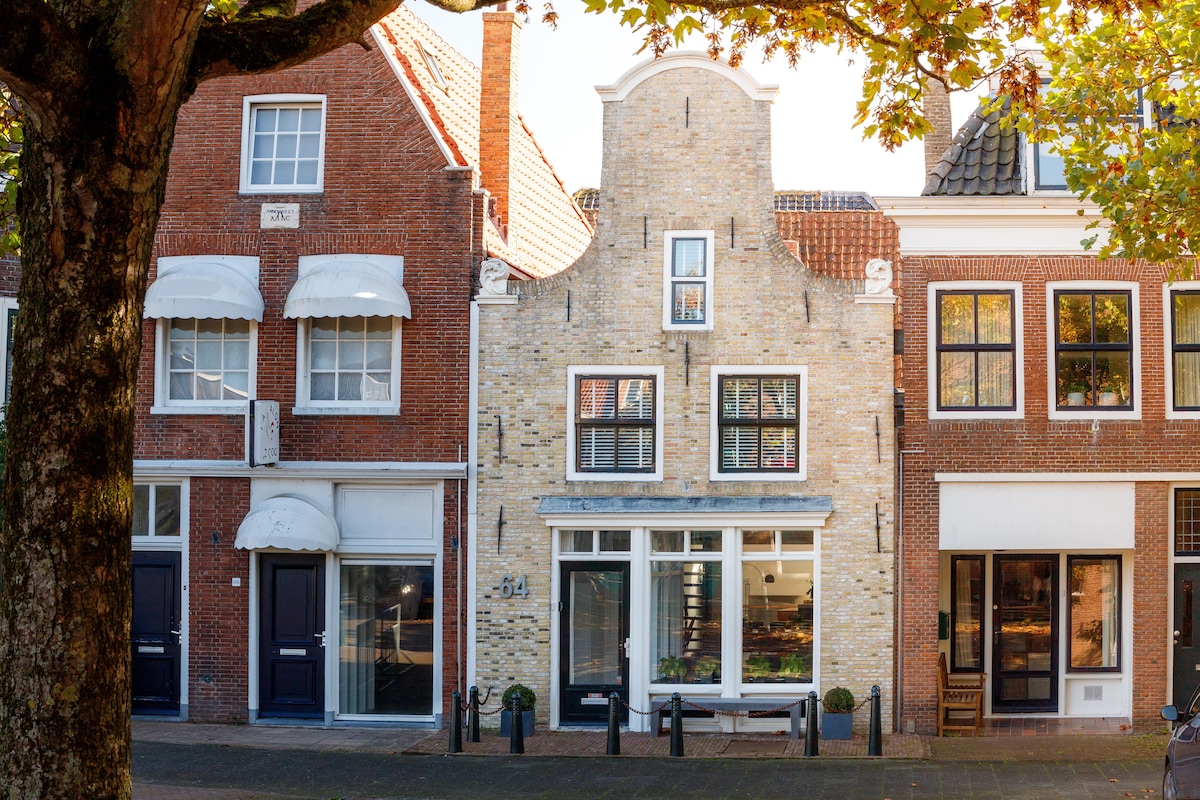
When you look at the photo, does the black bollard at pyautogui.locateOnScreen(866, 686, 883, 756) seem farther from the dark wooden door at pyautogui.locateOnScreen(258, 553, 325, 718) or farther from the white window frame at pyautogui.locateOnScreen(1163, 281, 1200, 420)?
the dark wooden door at pyautogui.locateOnScreen(258, 553, 325, 718)

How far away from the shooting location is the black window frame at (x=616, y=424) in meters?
18.9

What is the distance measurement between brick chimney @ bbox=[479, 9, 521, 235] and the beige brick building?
3747 mm

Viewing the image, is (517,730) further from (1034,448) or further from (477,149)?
(477,149)

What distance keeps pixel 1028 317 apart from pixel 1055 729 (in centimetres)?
572

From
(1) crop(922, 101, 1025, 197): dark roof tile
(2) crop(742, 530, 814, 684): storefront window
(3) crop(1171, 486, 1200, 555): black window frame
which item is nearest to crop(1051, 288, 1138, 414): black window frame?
(3) crop(1171, 486, 1200, 555): black window frame

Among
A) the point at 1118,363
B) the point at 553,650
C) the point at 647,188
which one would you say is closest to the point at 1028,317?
the point at 1118,363

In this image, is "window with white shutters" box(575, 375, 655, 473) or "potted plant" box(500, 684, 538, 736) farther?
"window with white shutters" box(575, 375, 655, 473)

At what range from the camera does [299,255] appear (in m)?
19.7

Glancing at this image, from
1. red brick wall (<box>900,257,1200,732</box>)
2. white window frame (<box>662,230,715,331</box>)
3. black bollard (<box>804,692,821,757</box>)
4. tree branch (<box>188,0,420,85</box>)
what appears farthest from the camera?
white window frame (<box>662,230,715,331</box>)

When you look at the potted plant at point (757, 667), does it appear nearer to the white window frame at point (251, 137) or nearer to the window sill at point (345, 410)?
the window sill at point (345, 410)

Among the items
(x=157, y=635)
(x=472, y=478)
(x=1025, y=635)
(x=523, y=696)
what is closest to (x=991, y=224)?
(x=1025, y=635)

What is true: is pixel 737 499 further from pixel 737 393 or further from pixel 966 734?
pixel 966 734

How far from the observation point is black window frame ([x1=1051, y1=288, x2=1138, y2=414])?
18453 mm

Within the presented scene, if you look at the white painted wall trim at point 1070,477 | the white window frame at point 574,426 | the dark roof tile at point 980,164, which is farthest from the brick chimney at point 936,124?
the white window frame at point 574,426
